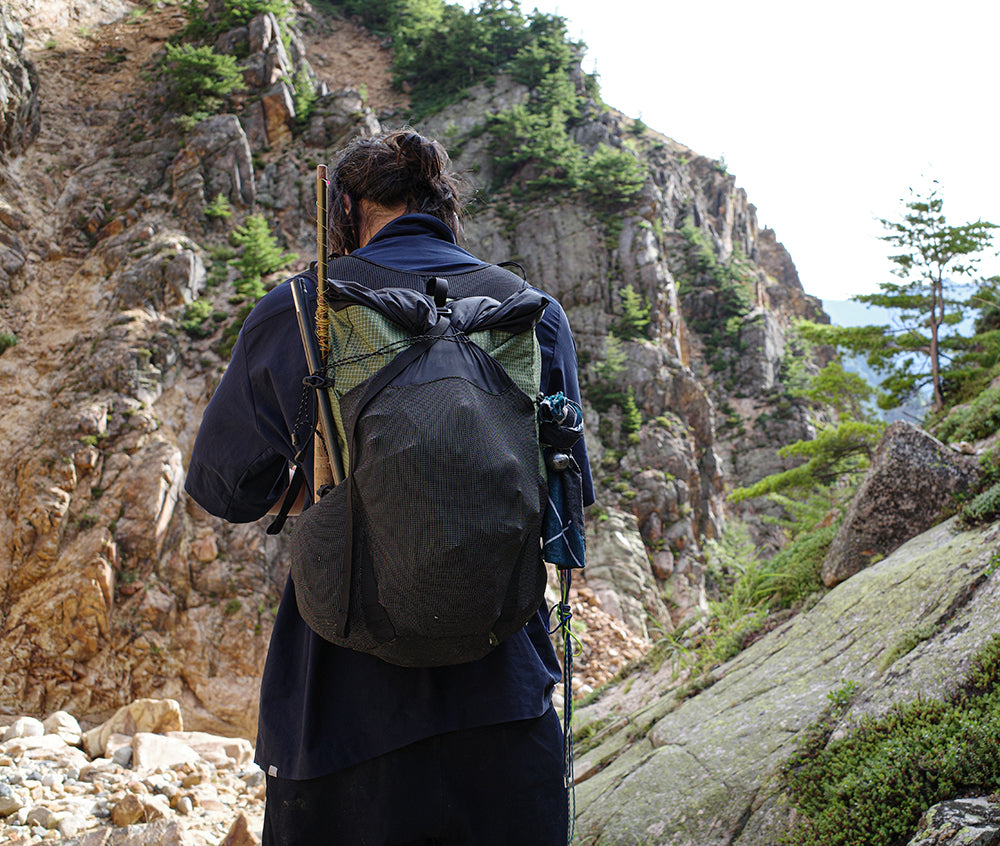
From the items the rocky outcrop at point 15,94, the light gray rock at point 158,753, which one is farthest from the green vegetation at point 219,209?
the light gray rock at point 158,753

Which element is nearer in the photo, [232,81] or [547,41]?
[232,81]

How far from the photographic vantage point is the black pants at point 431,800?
139cm

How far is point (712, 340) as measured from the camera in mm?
34500

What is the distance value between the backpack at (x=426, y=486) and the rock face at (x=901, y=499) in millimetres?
4019

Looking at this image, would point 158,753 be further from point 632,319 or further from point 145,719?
point 632,319

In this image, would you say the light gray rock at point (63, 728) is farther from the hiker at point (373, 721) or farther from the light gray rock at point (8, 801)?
the hiker at point (373, 721)

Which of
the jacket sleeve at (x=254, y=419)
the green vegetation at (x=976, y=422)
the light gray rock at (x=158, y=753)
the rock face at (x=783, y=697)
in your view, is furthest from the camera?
the green vegetation at (x=976, y=422)

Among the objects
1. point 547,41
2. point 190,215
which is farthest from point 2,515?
point 547,41

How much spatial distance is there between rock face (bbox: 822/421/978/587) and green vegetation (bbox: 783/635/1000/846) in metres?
2.40

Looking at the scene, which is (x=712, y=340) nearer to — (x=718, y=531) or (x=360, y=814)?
(x=718, y=531)

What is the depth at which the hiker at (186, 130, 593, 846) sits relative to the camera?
139cm

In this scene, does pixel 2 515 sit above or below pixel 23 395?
below

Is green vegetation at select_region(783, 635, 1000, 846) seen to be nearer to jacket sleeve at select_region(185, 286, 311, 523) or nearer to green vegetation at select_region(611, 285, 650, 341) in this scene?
jacket sleeve at select_region(185, 286, 311, 523)

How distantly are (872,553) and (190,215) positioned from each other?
1556 cm
